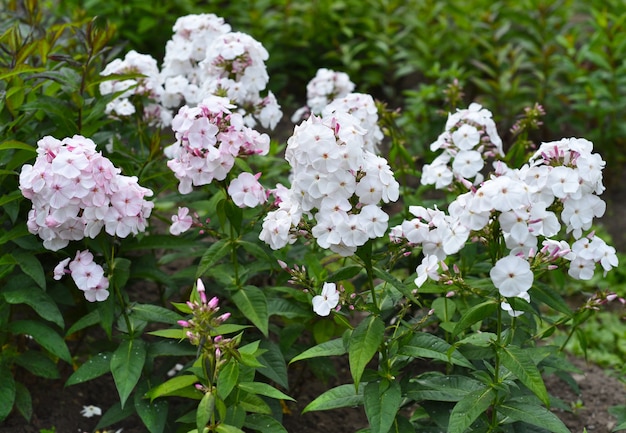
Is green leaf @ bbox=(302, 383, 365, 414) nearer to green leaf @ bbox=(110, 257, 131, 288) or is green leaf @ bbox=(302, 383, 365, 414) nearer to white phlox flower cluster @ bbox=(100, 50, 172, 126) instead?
green leaf @ bbox=(110, 257, 131, 288)

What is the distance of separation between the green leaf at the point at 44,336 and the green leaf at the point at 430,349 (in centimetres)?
126

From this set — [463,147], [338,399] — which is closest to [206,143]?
[338,399]

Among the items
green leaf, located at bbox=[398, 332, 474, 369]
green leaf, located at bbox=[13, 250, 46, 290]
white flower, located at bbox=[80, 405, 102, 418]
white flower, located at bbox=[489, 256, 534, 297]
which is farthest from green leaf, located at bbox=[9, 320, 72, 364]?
white flower, located at bbox=[489, 256, 534, 297]

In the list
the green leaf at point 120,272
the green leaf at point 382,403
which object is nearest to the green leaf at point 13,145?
the green leaf at point 120,272

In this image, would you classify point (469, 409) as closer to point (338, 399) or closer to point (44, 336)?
point (338, 399)

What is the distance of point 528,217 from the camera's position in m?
2.46

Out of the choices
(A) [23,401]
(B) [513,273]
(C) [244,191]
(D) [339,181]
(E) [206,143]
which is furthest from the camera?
(A) [23,401]

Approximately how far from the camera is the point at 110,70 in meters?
3.80

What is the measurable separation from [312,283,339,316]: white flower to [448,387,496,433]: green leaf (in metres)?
0.49

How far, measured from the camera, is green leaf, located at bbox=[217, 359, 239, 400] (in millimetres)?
2670

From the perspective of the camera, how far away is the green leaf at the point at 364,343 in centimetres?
269

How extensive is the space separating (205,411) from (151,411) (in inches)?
25.7

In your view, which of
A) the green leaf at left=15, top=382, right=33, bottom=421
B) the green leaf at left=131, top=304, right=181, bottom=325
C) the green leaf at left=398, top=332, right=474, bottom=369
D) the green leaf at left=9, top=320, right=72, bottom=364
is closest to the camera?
the green leaf at left=398, top=332, right=474, bottom=369

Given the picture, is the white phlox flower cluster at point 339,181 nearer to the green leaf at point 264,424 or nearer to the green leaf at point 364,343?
the green leaf at point 364,343
